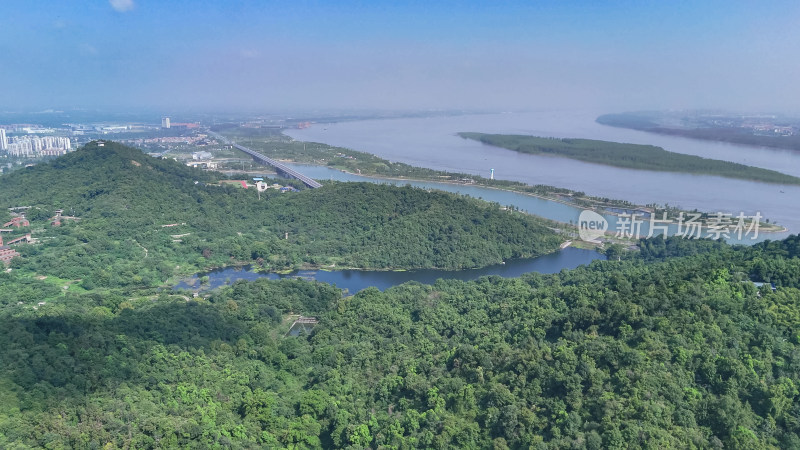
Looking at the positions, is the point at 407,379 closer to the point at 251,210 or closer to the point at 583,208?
the point at 251,210

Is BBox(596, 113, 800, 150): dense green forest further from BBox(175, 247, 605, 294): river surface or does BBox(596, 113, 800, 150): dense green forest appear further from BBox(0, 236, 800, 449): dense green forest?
BBox(0, 236, 800, 449): dense green forest

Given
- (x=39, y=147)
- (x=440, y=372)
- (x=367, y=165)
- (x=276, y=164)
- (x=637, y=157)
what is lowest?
(x=440, y=372)

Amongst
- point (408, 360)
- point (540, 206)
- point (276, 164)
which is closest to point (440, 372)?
point (408, 360)

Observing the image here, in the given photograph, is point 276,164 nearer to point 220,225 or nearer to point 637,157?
point 220,225

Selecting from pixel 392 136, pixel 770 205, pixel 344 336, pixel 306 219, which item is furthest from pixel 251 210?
pixel 392 136

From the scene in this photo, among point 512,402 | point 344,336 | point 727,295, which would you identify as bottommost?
point 344,336

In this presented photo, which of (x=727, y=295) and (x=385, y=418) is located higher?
(x=727, y=295)
